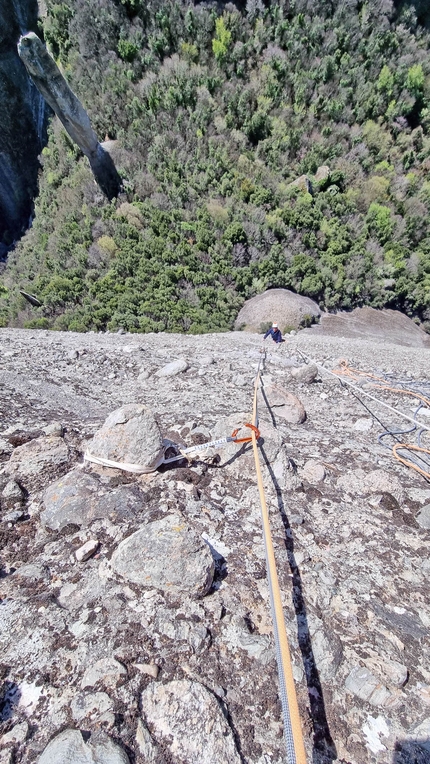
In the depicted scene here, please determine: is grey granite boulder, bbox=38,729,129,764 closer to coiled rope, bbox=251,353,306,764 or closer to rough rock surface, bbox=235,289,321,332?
coiled rope, bbox=251,353,306,764

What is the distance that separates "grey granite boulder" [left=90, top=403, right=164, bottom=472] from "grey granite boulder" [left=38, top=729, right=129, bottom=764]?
140cm

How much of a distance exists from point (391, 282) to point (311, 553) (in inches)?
523

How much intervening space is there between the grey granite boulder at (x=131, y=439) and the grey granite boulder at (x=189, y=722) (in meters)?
1.29

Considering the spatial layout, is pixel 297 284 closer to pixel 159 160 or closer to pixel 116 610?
pixel 159 160

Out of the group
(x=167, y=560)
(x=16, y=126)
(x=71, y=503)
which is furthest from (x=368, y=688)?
(x=16, y=126)

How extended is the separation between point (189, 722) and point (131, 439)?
58.5 inches

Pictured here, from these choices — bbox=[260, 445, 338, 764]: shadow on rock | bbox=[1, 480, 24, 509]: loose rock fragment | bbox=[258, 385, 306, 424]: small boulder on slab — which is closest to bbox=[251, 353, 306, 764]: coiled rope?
bbox=[260, 445, 338, 764]: shadow on rock

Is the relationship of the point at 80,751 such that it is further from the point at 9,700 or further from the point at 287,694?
the point at 287,694

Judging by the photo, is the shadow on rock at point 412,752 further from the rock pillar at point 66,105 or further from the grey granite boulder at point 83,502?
the rock pillar at point 66,105

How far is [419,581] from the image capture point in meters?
1.83

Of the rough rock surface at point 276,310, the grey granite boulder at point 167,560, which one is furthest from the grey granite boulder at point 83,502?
the rough rock surface at point 276,310

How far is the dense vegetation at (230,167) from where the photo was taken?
12312 mm

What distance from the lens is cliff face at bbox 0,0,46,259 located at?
777 inches

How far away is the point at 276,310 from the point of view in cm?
1132
